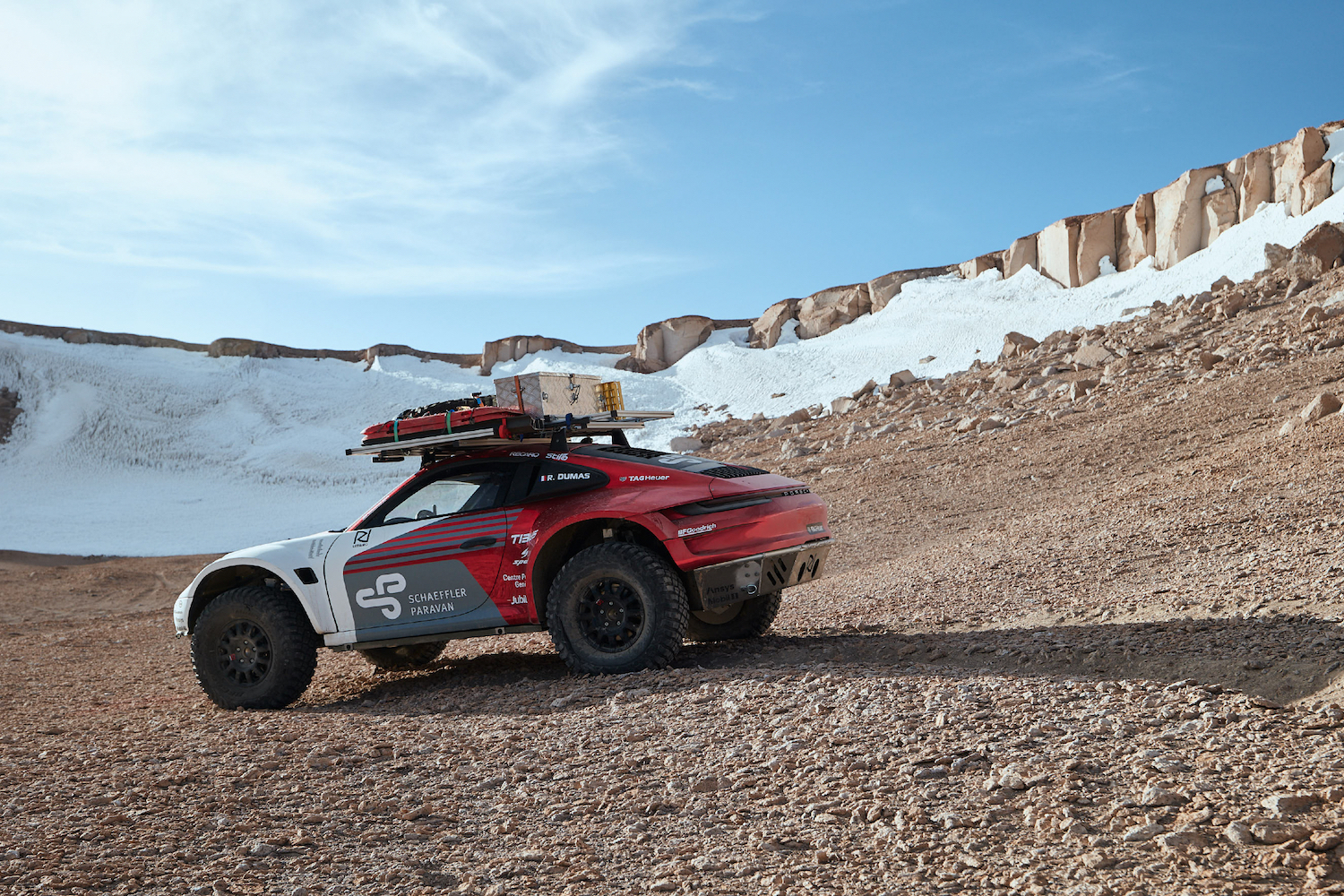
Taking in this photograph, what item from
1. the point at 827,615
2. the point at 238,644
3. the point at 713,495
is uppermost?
the point at 713,495

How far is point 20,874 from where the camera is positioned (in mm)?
3549

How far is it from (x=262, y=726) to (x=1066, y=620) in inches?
205

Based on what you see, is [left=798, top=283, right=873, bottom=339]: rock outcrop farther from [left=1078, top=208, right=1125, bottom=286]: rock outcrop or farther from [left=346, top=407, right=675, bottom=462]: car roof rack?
[left=346, top=407, right=675, bottom=462]: car roof rack

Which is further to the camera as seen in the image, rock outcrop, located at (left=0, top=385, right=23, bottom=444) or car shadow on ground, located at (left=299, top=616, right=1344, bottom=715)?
rock outcrop, located at (left=0, top=385, right=23, bottom=444)

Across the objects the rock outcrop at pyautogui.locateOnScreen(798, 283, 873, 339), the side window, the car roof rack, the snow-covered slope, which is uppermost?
the rock outcrop at pyautogui.locateOnScreen(798, 283, 873, 339)

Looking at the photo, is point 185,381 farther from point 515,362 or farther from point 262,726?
point 262,726

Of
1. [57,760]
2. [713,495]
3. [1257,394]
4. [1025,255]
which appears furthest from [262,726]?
[1025,255]

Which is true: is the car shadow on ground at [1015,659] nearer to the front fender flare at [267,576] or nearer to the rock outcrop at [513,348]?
the front fender flare at [267,576]

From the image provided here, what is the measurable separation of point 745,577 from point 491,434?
74.8 inches

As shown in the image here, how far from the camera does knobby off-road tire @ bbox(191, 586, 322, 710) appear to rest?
268 inches

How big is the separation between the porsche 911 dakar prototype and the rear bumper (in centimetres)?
1

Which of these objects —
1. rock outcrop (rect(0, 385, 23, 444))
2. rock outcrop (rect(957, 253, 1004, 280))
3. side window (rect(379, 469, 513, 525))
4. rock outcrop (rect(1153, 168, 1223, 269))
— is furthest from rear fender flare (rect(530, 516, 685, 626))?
rock outcrop (rect(0, 385, 23, 444))

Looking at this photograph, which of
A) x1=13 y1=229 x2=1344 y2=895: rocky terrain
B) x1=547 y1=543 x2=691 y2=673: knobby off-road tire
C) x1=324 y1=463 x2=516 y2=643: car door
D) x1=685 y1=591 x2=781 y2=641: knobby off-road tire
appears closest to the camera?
x1=13 y1=229 x2=1344 y2=895: rocky terrain

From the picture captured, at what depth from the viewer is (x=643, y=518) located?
6.25 meters
